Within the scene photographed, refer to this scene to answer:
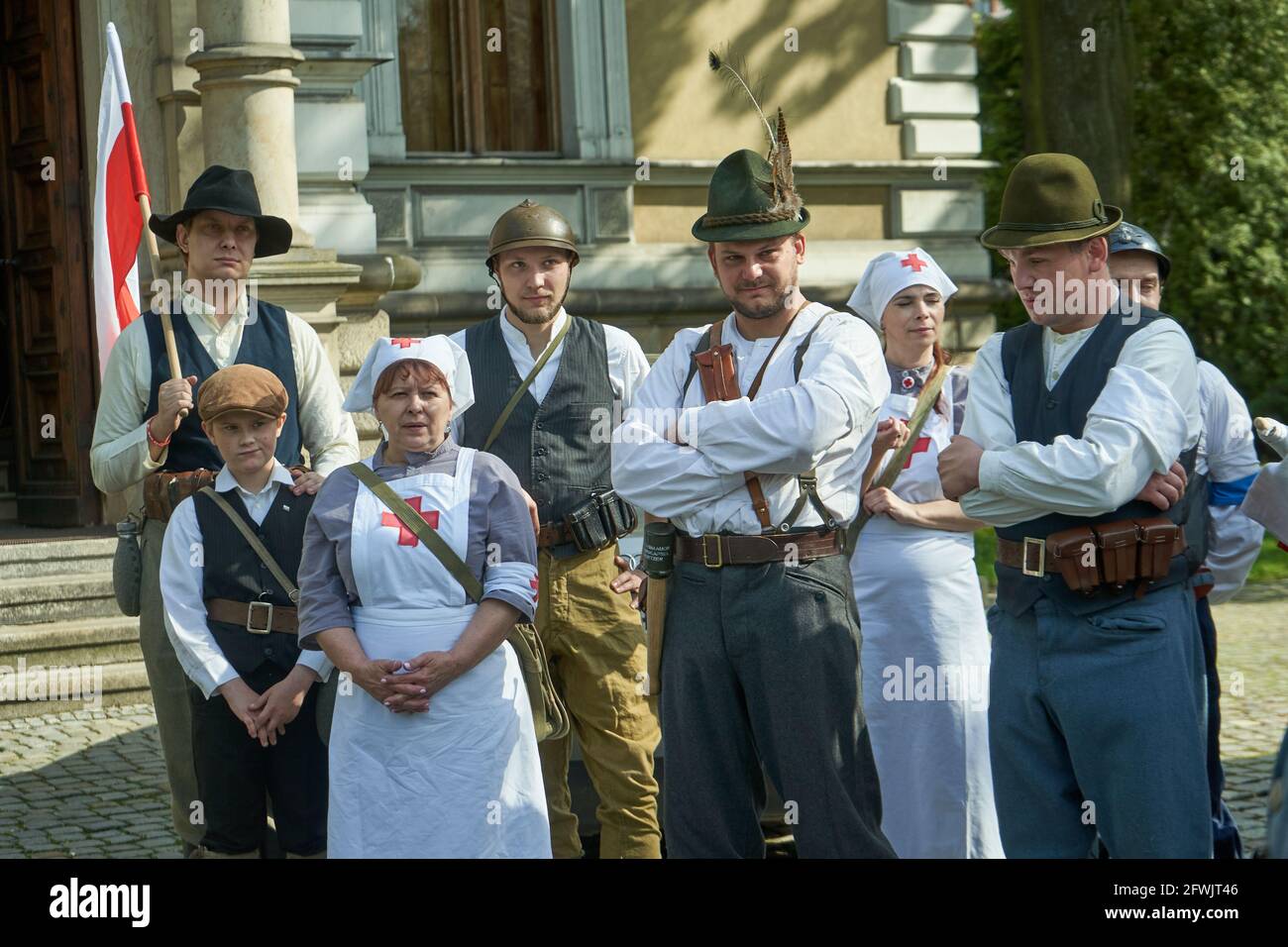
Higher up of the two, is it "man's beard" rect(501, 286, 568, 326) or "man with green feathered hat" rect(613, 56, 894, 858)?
"man's beard" rect(501, 286, 568, 326)

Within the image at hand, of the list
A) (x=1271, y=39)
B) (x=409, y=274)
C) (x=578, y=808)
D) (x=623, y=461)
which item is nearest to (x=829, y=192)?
(x=409, y=274)

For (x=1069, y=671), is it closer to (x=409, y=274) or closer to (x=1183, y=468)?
(x=1183, y=468)

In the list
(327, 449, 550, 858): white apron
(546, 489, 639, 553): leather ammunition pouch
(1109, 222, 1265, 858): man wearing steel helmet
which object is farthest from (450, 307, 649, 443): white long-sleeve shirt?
(1109, 222, 1265, 858): man wearing steel helmet

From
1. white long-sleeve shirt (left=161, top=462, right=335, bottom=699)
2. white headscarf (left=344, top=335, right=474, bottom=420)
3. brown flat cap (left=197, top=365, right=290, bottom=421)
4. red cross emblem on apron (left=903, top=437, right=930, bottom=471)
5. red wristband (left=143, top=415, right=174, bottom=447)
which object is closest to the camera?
white headscarf (left=344, top=335, right=474, bottom=420)

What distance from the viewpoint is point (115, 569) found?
210 inches

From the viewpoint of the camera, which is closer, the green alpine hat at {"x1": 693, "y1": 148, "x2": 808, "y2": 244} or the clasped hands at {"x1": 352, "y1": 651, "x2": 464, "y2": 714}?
the clasped hands at {"x1": 352, "y1": 651, "x2": 464, "y2": 714}

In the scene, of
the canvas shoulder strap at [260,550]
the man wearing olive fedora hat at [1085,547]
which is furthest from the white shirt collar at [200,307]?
the man wearing olive fedora hat at [1085,547]

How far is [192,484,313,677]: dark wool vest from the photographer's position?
4.81 meters

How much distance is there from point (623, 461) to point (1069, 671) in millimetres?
1237

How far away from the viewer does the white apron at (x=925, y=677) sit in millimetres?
5391

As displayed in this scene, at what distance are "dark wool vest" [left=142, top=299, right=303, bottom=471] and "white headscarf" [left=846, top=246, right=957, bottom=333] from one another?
1.88 metres

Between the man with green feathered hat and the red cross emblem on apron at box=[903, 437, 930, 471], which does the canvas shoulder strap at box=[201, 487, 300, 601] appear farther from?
the red cross emblem on apron at box=[903, 437, 930, 471]

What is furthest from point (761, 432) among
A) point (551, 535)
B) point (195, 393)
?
point (195, 393)

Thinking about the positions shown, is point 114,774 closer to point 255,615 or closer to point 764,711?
point 255,615
